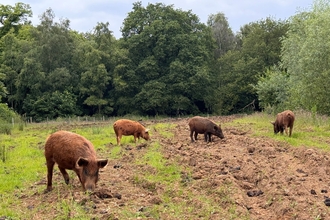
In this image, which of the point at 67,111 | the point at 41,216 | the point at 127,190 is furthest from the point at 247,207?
the point at 67,111

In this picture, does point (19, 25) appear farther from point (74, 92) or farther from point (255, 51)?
point (255, 51)

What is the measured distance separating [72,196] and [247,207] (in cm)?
356

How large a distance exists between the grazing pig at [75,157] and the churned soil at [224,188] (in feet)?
1.06

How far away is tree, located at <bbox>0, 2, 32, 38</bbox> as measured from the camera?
6731cm

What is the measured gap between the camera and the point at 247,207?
7527 millimetres

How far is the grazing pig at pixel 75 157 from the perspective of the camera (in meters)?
8.20

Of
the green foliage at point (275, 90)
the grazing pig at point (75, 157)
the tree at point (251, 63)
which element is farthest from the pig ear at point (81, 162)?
the tree at point (251, 63)

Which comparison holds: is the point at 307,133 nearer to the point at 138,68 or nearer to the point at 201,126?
the point at 201,126

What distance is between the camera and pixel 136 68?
185 ft

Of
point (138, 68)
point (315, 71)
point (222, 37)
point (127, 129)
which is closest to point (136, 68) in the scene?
point (138, 68)

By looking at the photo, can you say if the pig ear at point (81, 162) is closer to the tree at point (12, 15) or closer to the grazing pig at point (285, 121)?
the grazing pig at point (285, 121)

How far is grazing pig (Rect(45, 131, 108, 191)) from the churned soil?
12.7 inches

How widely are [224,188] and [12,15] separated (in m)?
68.2

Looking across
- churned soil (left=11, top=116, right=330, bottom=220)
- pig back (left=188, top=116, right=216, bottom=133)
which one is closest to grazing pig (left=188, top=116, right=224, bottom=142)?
pig back (left=188, top=116, right=216, bottom=133)
